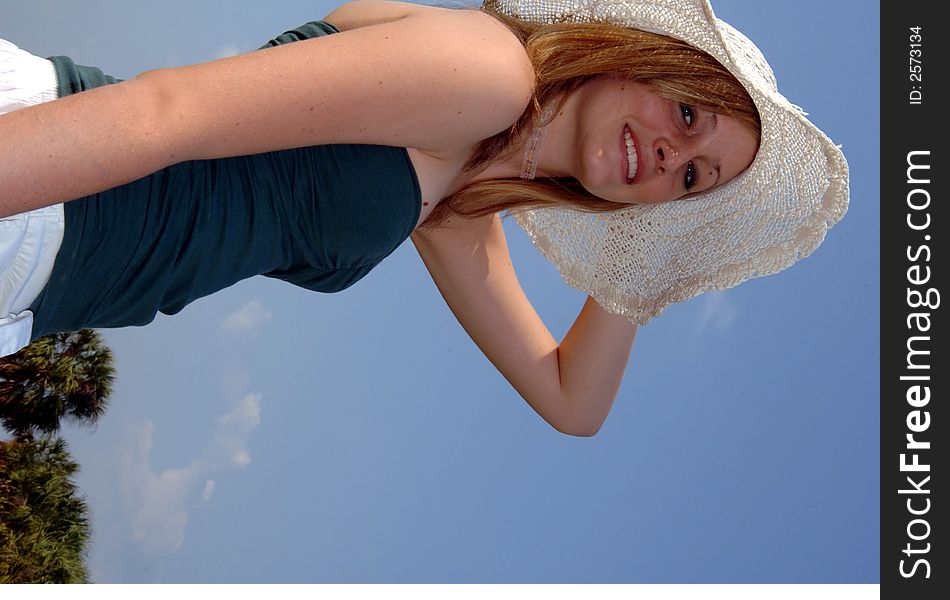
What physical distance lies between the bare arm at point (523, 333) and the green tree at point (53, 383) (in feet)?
10.3

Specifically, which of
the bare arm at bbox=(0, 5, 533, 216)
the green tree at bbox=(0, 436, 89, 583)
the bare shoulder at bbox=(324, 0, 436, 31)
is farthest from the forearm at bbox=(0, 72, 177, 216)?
the green tree at bbox=(0, 436, 89, 583)

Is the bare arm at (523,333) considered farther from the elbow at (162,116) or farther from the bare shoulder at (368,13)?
the elbow at (162,116)

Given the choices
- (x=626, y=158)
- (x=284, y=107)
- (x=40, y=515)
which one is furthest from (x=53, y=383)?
(x=284, y=107)

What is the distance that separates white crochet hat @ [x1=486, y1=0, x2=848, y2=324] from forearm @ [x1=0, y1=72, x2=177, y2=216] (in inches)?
25.2

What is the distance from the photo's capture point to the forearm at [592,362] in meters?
1.77

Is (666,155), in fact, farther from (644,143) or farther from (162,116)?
(162,116)

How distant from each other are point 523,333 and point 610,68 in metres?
0.58

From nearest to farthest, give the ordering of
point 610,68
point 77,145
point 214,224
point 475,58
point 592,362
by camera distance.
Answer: point 77,145
point 475,58
point 214,224
point 610,68
point 592,362

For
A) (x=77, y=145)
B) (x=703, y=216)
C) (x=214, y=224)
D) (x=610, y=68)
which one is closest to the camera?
(x=77, y=145)

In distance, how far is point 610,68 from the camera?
1.38 meters
